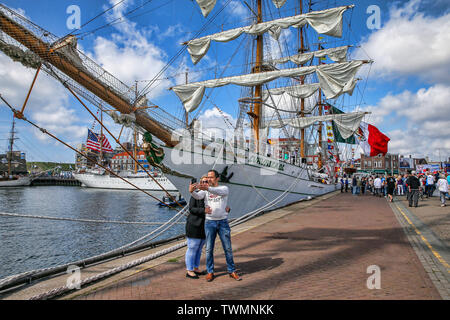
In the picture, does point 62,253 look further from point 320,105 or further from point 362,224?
point 320,105

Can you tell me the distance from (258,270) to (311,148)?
3089cm

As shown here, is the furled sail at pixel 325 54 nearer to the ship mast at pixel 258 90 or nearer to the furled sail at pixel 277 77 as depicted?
the furled sail at pixel 277 77

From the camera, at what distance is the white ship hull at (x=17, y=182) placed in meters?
58.4

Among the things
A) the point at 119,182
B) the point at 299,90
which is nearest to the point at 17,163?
the point at 119,182

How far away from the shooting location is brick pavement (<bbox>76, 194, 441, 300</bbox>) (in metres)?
3.69

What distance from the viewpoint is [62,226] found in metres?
15.7

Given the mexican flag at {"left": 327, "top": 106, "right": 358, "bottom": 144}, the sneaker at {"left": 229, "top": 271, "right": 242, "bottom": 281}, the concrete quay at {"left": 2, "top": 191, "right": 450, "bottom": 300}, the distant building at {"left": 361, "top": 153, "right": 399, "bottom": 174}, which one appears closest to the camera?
the concrete quay at {"left": 2, "top": 191, "right": 450, "bottom": 300}

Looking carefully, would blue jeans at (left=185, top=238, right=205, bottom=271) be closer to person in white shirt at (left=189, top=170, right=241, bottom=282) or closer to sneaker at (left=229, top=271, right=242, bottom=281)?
person in white shirt at (left=189, top=170, right=241, bottom=282)

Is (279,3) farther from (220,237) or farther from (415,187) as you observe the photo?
(220,237)

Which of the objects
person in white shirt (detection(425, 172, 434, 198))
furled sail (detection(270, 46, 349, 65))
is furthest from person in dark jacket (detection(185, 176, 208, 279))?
furled sail (detection(270, 46, 349, 65))

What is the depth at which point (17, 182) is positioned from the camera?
6066 centimetres

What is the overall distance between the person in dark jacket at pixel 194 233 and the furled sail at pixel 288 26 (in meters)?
15.3

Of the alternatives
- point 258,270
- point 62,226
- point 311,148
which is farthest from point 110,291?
point 311,148

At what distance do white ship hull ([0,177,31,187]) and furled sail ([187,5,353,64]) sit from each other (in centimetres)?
6040
